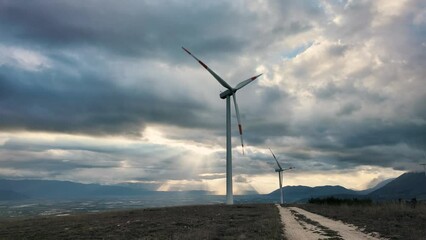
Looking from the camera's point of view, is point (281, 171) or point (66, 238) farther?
point (281, 171)

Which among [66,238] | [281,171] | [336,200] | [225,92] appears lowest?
[66,238]

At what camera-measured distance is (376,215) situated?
60562mm

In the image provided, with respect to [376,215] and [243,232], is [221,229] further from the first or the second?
[376,215]

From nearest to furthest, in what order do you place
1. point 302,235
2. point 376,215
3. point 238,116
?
point 302,235
point 376,215
point 238,116

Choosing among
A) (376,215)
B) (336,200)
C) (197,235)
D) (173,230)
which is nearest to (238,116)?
(336,200)

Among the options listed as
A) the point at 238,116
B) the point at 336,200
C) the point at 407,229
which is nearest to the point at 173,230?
the point at 407,229

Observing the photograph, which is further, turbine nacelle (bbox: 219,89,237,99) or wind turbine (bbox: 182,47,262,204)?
turbine nacelle (bbox: 219,89,237,99)

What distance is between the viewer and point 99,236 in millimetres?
49344

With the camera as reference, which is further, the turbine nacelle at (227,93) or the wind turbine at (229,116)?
the turbine nacelle at (227,93)

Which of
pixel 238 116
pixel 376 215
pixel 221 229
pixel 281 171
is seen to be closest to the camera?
pixel 221 229

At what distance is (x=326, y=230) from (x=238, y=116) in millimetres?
66854

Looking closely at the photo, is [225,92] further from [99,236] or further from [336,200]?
[99,236]

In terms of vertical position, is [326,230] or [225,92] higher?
[225,92]

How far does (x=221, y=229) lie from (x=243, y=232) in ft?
16.8
